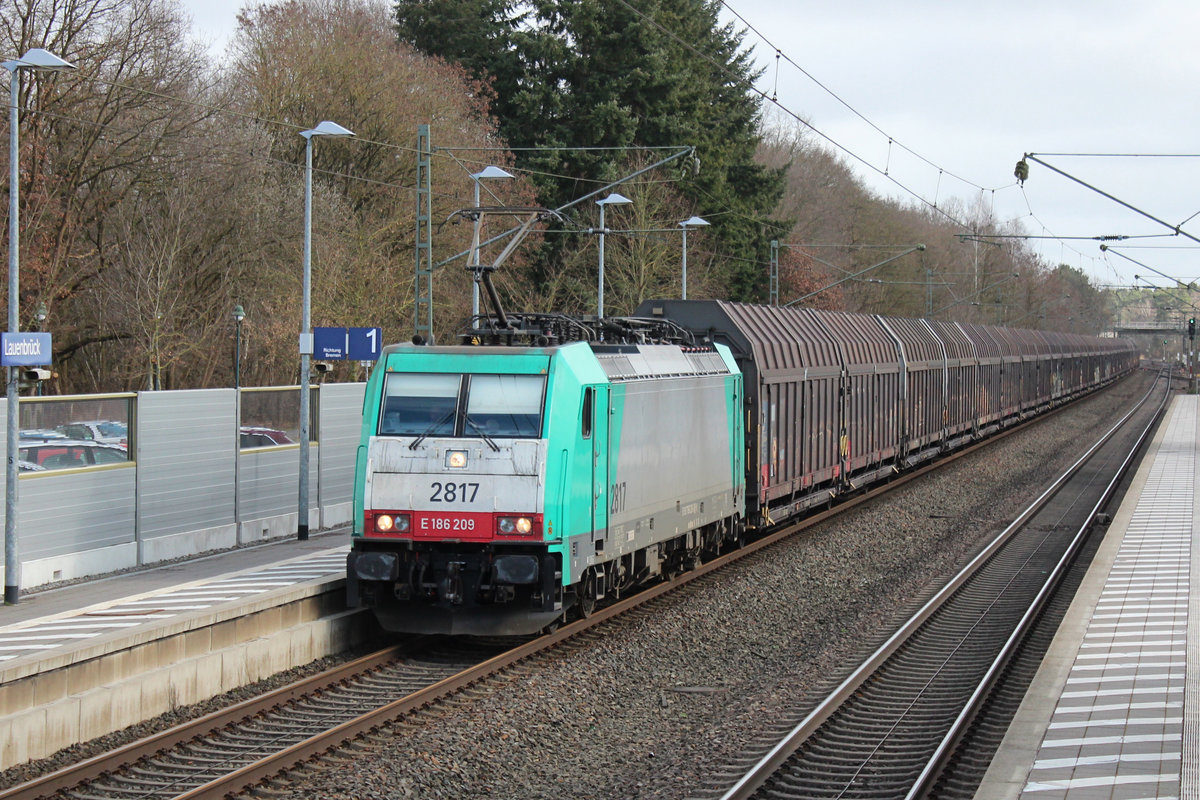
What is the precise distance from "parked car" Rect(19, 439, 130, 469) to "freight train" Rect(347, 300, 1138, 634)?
4853 mm

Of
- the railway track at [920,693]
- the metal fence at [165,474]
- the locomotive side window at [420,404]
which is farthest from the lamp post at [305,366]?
the railway track at [920,693]

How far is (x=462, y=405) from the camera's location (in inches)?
493

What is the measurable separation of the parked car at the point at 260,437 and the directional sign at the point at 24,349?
209 inches

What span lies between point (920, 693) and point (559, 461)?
4030mm

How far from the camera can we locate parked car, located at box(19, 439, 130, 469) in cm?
1505

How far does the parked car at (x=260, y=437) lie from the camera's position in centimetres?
1902

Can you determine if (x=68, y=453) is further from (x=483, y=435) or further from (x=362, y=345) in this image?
(x=483, y=435)

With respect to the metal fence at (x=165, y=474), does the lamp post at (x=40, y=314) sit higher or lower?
higher

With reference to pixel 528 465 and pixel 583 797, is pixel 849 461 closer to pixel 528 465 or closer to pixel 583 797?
pixel 528 465

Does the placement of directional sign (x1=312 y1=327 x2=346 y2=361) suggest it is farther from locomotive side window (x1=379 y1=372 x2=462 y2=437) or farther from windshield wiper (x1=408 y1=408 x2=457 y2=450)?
windshield wiper (x1=408 y1=408 x2=457 y2=450)

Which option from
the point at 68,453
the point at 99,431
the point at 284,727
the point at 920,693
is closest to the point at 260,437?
the point at 99,431

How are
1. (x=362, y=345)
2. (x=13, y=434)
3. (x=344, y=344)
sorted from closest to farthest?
(x=13, y=434), (x=344, y=344), (x=362, y=345)

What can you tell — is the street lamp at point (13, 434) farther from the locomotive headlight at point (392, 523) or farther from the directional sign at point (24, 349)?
the locomotive headlight at point (392, 523)

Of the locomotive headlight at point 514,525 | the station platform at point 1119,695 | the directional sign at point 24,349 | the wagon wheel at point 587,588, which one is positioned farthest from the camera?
the wagon wheel at point 587,588
